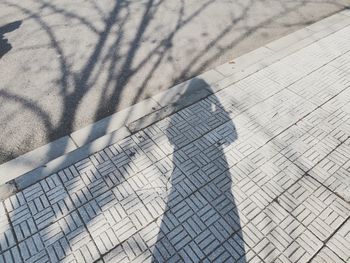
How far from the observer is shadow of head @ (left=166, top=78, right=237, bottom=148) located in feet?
15.5

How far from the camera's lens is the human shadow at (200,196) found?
11.5 feet

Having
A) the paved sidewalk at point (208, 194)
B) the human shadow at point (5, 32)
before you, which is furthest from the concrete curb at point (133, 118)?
the human shadow at point (5, 32)

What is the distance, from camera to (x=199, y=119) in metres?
5.04

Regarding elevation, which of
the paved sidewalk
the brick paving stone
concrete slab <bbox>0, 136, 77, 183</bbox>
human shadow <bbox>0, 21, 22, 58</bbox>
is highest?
human shadow <bbox>0, 21, 22, 58</bbox>

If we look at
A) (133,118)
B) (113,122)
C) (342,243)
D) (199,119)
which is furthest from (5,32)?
(342,243)

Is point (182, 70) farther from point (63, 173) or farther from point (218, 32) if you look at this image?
point (63, 173)

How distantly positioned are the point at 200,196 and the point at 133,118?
181cm

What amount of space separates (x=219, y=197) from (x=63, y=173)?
211 cm

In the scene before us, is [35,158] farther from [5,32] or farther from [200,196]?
[5,32]

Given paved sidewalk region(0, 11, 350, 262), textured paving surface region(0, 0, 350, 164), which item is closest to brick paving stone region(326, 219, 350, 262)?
paved sidewalk region(0, 11, 350, 262)

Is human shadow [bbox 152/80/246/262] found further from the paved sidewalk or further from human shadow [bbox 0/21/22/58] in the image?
human shadow [bbox 0/21/22/58]

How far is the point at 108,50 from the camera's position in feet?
22.4

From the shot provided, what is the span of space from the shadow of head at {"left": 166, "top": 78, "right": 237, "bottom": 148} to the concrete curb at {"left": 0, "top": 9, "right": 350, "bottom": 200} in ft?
0.06

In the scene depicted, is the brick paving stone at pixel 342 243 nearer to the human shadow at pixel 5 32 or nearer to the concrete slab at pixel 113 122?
the concrete slab at pixel 113 122
